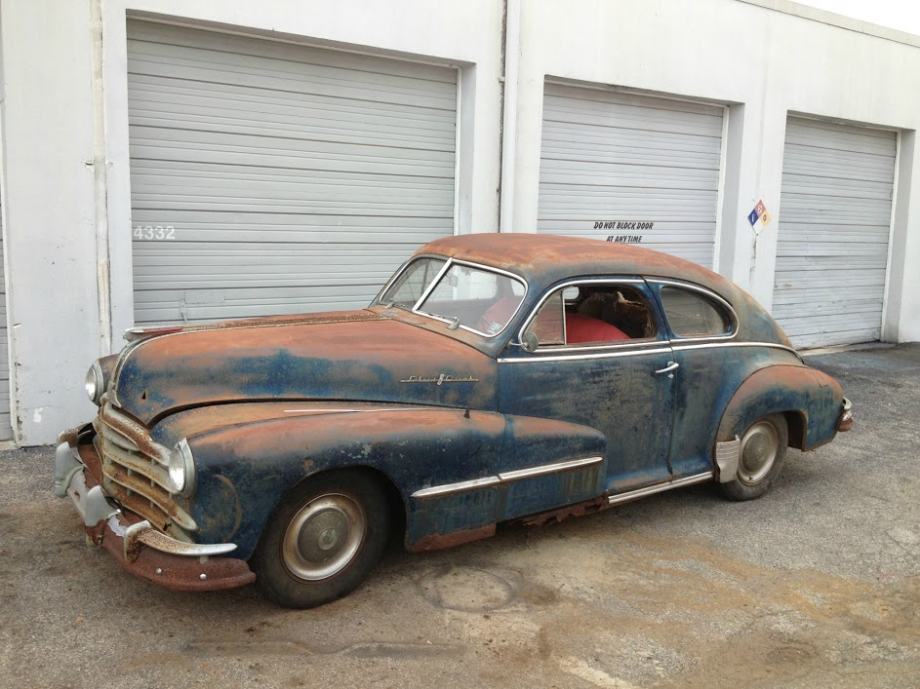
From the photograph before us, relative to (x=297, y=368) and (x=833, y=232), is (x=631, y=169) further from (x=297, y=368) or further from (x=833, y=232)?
(x=297, y=368)

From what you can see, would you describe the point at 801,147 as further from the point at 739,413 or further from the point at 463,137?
the point at 739,413

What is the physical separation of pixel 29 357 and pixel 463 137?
4.31m

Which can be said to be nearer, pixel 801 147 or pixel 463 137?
pixel 463 137

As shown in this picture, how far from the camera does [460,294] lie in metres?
5.25

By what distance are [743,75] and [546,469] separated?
300 inches

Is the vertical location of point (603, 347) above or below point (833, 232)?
below

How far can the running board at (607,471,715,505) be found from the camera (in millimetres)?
5133

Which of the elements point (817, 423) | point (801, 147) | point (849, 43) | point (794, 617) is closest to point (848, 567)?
point (794, 617)

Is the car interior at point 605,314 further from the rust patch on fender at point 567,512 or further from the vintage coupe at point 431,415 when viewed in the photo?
the rust patch on fender at point 567,512

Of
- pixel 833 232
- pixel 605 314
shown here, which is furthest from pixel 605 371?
pixel 833 232

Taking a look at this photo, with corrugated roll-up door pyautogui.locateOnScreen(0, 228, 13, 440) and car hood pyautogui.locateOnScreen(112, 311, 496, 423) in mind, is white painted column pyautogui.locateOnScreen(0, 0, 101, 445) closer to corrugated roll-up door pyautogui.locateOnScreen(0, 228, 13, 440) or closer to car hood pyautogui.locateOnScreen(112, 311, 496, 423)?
corrugated roll-up door pyautogui.locateOnScreen(0, 228, 13, 440)

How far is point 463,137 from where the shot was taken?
28.2ft

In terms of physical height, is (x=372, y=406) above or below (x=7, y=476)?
above

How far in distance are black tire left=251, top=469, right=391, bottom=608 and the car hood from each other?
1.53ft
